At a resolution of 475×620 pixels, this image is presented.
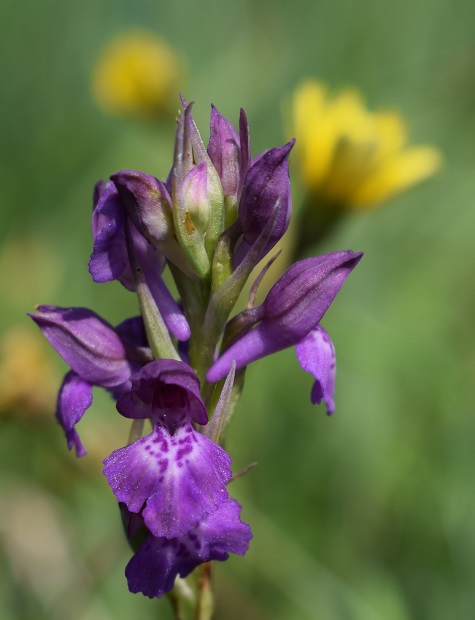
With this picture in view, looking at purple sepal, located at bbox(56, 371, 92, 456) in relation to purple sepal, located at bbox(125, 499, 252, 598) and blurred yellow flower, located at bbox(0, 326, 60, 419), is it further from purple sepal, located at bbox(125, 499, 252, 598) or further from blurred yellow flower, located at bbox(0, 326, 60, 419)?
blurred yellow flower, located at bbox(0, 326, 60, 419)

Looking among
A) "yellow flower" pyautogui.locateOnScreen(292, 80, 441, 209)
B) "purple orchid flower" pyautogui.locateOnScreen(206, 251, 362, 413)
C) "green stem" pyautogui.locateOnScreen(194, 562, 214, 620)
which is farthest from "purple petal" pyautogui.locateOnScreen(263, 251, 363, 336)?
"yellow flower" pyautogui.locateOnScreen(292, 80, 441, 209)

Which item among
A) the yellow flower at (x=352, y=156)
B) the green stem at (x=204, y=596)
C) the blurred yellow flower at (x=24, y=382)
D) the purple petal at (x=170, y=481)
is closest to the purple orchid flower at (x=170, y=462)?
the purple petal at (x=170, y=481)

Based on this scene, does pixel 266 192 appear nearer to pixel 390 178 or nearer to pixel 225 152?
pixel 225 152

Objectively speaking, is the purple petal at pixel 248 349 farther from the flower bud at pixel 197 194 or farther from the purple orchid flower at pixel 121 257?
the flower bud at pixel 197 194

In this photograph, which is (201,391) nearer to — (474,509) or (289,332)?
(289,332)

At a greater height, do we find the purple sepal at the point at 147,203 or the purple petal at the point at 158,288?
the purple sepal at the point at 147,203

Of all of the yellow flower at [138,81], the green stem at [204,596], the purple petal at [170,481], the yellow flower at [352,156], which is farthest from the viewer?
the yellow flower at [138,81]
